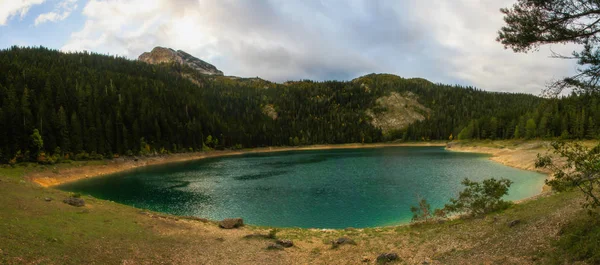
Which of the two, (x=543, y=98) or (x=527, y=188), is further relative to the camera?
(x=527, y=188)

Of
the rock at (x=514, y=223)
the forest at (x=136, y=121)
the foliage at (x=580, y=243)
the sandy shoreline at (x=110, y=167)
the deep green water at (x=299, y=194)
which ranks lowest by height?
the deep green water at (x=299, y=194)

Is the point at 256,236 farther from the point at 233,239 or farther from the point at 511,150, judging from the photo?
the point at 511,150

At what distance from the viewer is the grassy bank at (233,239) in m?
12.5

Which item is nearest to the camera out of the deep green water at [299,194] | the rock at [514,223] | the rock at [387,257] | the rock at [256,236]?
the rock at [387,257]

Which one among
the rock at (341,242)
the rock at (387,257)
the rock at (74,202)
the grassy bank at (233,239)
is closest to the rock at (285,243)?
the grassy bank at (233,239)

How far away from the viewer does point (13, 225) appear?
46.4ft

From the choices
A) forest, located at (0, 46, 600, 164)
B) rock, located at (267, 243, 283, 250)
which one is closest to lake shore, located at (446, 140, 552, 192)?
forest, located at (0, 46, 600, 164)

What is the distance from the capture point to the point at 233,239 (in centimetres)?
1980

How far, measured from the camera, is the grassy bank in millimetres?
12541

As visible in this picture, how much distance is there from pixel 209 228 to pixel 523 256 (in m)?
18.8

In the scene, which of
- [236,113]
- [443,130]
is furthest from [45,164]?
[443,130]

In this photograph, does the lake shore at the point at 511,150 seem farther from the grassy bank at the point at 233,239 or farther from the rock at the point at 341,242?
the rock at the point at 341,242

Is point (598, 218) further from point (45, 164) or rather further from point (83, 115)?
point (83, 115)

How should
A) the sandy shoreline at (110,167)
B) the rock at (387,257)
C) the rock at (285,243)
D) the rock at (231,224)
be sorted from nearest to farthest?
1. the rock at (387,257)
2. the rock at (285,243)
3. the rock at (231,224)
4. the sandy shoreline at (110,167)
